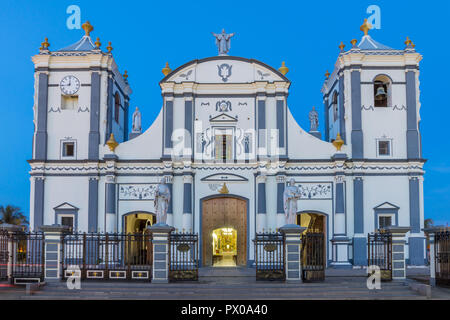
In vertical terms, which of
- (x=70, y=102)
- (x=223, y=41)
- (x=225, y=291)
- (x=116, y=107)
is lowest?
(x=225, y=291)

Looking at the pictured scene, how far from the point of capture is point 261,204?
92.5 feet

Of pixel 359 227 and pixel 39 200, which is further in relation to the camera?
pixel 39 200

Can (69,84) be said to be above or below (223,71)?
below

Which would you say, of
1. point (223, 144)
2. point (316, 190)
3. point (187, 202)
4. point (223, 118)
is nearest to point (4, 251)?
point (187, 202)

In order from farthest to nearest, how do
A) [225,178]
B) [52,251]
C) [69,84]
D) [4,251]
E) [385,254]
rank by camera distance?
[69,84], [225,178], [4,251], [385,254], [52,251]

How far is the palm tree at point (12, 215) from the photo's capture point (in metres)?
49.4

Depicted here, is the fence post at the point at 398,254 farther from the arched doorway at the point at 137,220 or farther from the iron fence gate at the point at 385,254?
the arched doorway at the point at 137,220

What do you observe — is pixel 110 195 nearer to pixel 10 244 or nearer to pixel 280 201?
pixel 10 244

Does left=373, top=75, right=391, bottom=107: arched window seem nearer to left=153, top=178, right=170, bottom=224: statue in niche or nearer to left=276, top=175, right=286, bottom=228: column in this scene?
left=276, top=175, right=286, bottom=228: column

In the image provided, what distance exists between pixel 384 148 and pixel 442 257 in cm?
913

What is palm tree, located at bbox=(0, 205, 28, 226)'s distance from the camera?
1946 inches

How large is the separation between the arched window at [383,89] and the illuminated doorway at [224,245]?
10699 millimetres

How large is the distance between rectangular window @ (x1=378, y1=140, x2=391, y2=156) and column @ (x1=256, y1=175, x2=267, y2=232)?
6.41m

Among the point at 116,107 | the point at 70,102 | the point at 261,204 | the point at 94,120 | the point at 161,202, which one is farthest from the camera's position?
the point at 116,107
